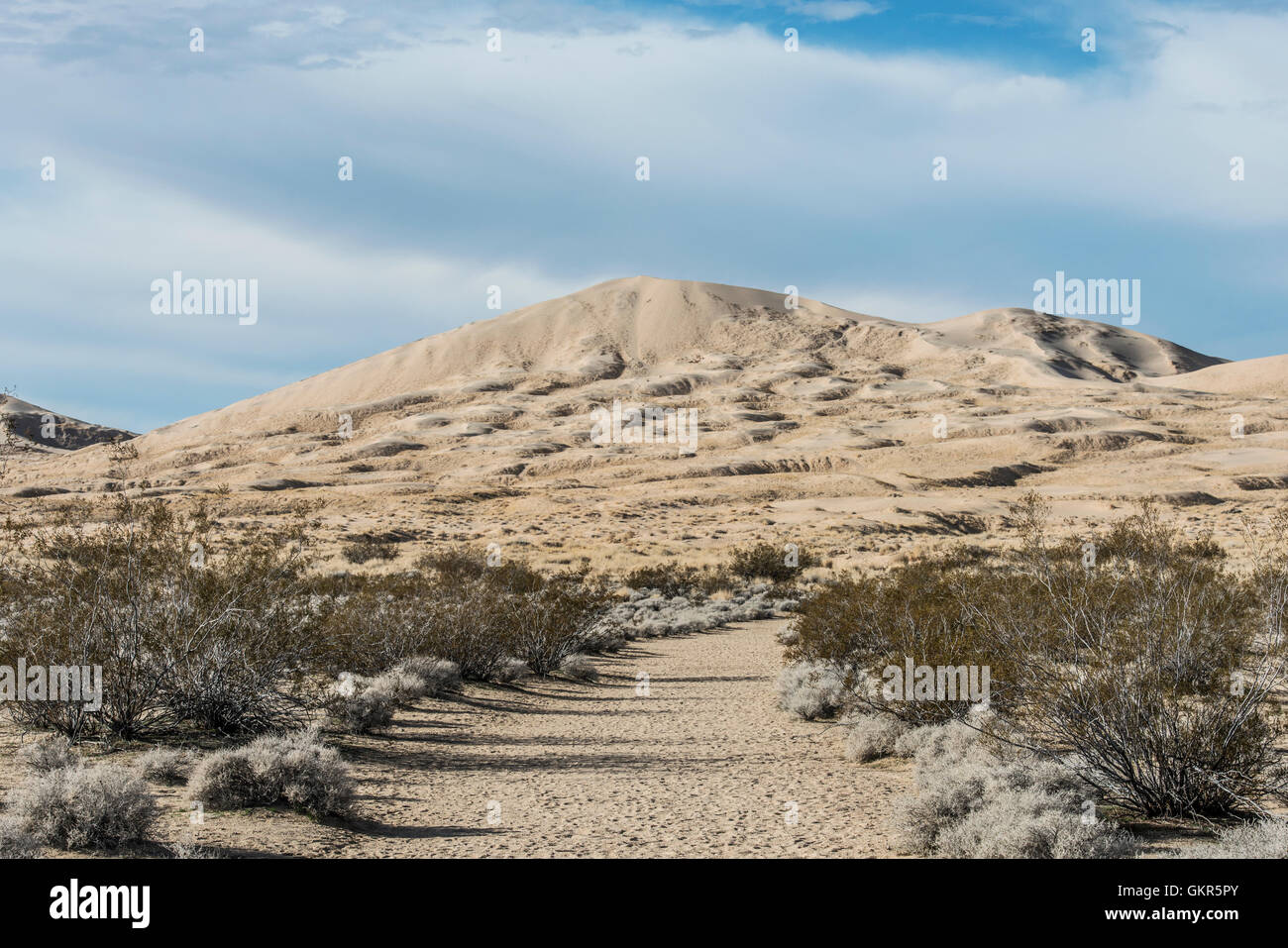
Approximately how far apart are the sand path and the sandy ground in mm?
24

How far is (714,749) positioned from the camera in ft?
36.2

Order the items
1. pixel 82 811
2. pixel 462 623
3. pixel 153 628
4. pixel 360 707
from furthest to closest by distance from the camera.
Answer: pixel 462 623 → pixel 360 707 → pixel 153 628 → pixel 82 811

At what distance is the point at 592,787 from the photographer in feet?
29.7

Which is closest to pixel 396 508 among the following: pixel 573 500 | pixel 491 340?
pixel 573 500

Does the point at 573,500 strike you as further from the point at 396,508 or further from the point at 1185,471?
the point at 1185,471

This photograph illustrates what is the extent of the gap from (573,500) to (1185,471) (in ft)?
168

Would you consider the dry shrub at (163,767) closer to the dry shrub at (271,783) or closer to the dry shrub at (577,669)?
the dry shrub at (271,783)

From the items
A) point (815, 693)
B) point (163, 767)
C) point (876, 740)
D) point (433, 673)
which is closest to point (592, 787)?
point (876, 740)

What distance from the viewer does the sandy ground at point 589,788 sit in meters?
6.86

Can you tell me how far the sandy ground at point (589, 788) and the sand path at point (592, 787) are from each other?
0.02 metres

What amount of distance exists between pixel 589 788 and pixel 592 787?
0.06 meters

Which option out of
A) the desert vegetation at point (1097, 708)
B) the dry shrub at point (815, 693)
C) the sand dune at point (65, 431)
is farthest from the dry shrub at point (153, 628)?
the sand dune at point (65, 431)

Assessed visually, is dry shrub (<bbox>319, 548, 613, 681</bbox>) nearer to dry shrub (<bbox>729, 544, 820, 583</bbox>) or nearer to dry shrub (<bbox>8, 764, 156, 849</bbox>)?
dry shrub (<bbox>8, 764, 156, 849</bbox>)

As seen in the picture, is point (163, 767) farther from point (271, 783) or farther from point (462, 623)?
point (462, 623)
